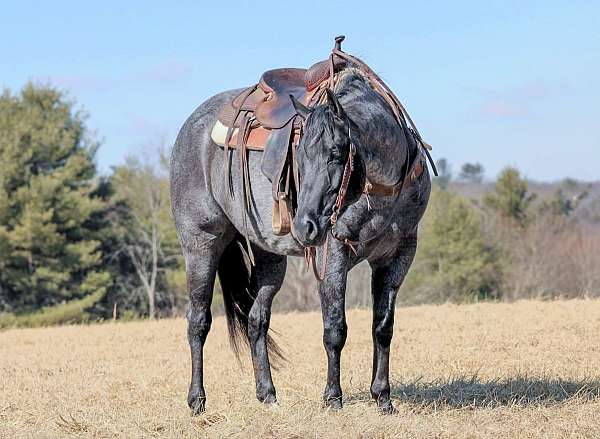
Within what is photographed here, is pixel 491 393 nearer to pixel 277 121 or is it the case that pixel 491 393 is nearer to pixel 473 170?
pixel 277 121


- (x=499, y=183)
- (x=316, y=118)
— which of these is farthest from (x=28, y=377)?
(x=499, y=183)

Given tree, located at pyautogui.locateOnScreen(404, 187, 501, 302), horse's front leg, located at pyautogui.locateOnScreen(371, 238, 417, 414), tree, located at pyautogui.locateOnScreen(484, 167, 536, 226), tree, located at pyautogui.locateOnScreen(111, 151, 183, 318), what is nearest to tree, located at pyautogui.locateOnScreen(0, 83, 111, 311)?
tree, located at pyautogui.locateOnScreen(111, 151, 183, 318)

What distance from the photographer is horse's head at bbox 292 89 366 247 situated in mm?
5059

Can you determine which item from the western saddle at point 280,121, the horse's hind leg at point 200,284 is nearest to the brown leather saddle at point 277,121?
the western saddle at point 280,121

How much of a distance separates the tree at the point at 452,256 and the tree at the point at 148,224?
11.8 metres

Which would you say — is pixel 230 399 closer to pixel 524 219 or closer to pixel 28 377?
pixel 28 377

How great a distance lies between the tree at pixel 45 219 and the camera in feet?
115

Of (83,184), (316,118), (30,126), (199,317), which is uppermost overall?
(30,126)

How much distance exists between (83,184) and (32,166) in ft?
7.21

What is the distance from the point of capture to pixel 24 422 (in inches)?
239

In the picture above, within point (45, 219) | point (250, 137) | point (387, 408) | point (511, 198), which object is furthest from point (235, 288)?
point (511, 198)

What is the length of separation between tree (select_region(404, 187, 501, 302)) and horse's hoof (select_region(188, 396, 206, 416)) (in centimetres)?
3667

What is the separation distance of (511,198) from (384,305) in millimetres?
45829

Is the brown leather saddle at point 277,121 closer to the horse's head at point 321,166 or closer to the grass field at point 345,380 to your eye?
the horse's head at point 321,166
